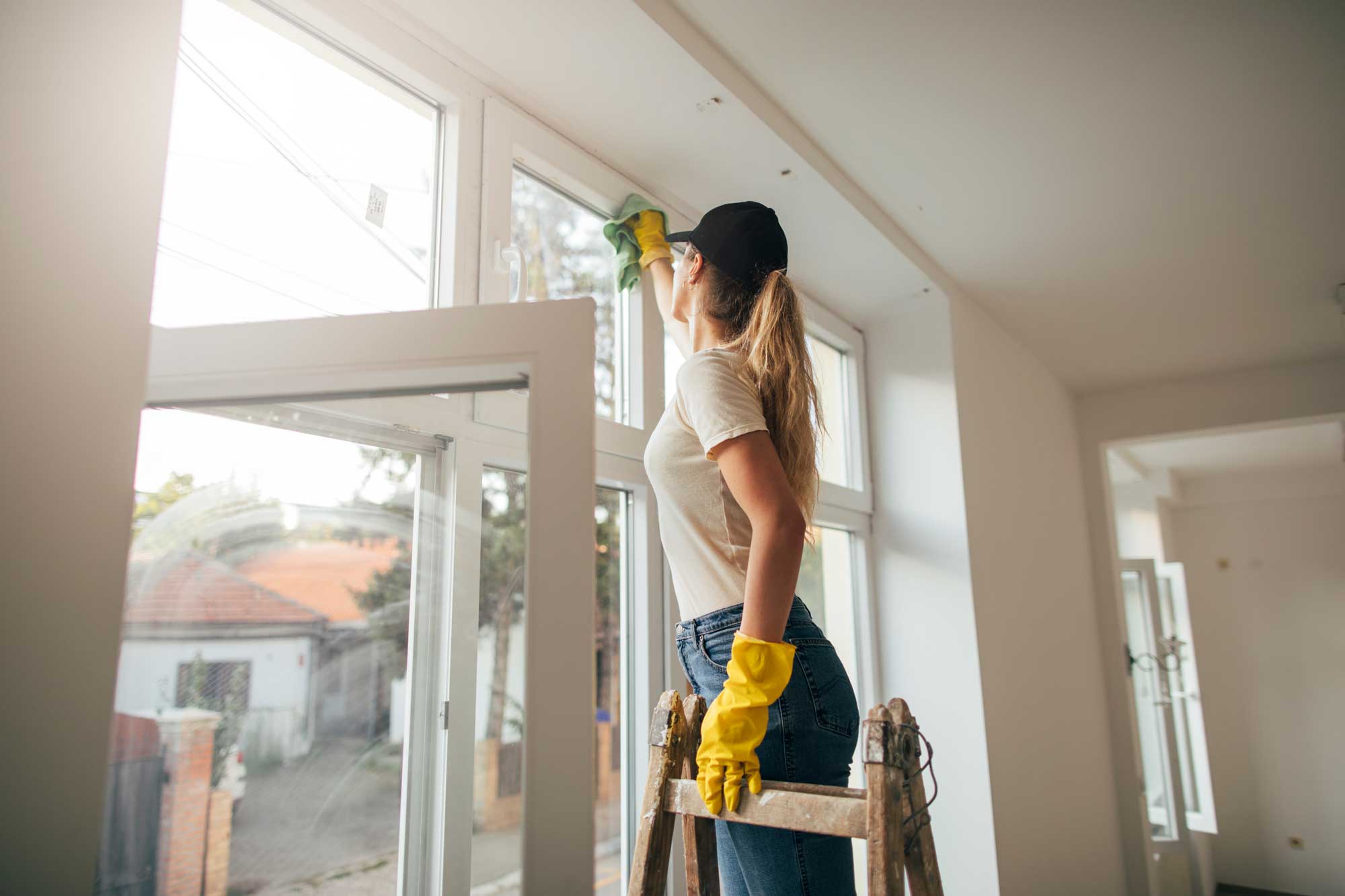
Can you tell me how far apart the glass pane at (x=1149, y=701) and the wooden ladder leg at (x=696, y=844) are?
3.71 metres

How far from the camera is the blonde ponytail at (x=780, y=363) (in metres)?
1.20

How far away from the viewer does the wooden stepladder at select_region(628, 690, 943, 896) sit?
39.1 inches

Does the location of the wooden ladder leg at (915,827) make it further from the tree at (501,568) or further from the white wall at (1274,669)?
the white wall at (1274,669)

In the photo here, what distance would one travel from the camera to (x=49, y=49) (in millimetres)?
735

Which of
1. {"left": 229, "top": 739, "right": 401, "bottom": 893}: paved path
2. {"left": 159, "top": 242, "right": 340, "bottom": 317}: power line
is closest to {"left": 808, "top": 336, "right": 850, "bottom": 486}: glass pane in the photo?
{"left": 159, "top": 242, "right": 340, "bottom": 317}: power line

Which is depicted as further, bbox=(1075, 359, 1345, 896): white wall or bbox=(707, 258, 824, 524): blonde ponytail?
bbox=(1075, 359, 1345, 896): white wall

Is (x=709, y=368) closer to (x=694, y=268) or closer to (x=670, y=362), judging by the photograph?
(x=694, y=268)

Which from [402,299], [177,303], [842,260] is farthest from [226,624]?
[842,260]

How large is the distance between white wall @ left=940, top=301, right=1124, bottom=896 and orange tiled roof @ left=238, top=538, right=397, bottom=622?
6.92 feet

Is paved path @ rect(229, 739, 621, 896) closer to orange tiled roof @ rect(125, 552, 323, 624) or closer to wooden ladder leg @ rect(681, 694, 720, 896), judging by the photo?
orange tiled roof @ rect(125, 552, 323, 624)

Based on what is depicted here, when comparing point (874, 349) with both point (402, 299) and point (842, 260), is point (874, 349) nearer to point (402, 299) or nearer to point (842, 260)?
point (842, 260)

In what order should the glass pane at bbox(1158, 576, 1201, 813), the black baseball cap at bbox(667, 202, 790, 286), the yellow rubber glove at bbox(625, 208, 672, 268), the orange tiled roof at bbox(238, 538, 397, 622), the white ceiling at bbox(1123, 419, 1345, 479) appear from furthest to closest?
the glass pane at bbox(1158, 576, 1201, 813) → the white ceiling at bbox(1123, 419, 1345, 479) → the yellow rubber glove at bbox(625, 208, 672, 268) → the black baseball cap at bbox(667, 202, 790, 286) → the orange tiled roof at bbox(238, 538, 397, 622)

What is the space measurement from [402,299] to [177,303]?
388mm

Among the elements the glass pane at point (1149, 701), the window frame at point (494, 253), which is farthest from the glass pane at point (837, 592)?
the glass pane at point (1149, 701)
